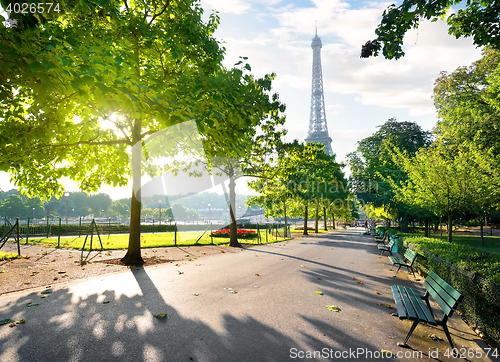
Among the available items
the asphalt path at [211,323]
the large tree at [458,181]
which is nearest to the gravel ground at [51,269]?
the asphalt path at [211,323]

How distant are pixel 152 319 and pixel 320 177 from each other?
89.9 ft

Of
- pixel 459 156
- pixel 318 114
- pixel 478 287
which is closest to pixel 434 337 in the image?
pixel 478 287

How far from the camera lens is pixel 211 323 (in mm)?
4824

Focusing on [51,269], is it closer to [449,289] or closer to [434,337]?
[434,337]

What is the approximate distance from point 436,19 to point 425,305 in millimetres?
7614

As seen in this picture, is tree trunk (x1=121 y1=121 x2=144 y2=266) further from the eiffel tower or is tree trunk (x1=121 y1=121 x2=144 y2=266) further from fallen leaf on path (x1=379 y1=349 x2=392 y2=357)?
the eiffel tower

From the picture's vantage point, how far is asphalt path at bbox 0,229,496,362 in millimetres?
3852

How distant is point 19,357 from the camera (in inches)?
142

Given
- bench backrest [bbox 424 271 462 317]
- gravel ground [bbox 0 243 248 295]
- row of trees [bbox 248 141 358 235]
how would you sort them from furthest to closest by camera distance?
1. row of trees [bbox 248 141 358 235]
2. gravel ground [bbox 0 243 248 295]
3. bench backrest [bbox 424 271 462 317]

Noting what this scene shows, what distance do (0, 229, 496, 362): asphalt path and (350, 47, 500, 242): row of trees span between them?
735 centimetres

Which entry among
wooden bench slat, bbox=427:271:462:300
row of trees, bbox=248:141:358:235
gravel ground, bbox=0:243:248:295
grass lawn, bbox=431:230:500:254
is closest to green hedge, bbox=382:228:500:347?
wooden bench slat, bbox=427:271:462:300

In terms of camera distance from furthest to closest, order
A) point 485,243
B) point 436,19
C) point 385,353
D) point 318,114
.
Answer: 1. point 318,114
2. point 485,243
3. point 436,19
4. point 385,353

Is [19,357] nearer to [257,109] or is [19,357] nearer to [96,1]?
[257,109]

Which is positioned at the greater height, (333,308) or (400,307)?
(400,307)
